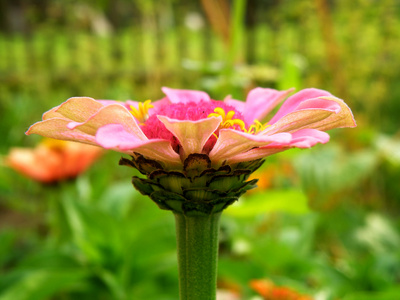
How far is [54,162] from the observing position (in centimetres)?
101

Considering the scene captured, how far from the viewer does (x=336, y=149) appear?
1.26m

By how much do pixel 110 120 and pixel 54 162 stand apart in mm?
770

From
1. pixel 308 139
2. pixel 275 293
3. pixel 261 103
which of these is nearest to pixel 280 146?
pixel 308 139

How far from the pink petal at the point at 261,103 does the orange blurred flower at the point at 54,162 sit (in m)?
Result: 0.68

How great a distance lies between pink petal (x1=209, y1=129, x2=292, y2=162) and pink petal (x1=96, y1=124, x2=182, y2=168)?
0.09 feet

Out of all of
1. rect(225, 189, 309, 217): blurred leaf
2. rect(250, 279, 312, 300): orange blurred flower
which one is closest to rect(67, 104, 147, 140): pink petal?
rect(250, 279, 312, 300): orange blurred flower

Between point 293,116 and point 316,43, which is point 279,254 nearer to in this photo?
point 293,116

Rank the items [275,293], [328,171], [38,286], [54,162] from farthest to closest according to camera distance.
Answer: [328,171], [54,162], [38,286], [275,293]

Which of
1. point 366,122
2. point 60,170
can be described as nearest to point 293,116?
point 60,170

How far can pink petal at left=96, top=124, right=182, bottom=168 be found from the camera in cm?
25

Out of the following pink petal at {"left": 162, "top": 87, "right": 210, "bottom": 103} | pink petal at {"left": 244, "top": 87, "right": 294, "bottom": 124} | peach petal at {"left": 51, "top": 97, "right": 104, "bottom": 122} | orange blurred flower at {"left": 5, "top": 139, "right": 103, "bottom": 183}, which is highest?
orange blurred flower at {"left": 5, "top": 139, "right": 103, "bottom": 183}

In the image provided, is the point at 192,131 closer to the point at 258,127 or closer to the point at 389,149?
the point at 258,127

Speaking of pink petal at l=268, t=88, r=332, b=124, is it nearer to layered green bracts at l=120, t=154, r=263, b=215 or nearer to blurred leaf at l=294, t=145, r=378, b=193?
layered green bracts at l=120, t=154, r=263, b=215

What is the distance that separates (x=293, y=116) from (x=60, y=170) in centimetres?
80
